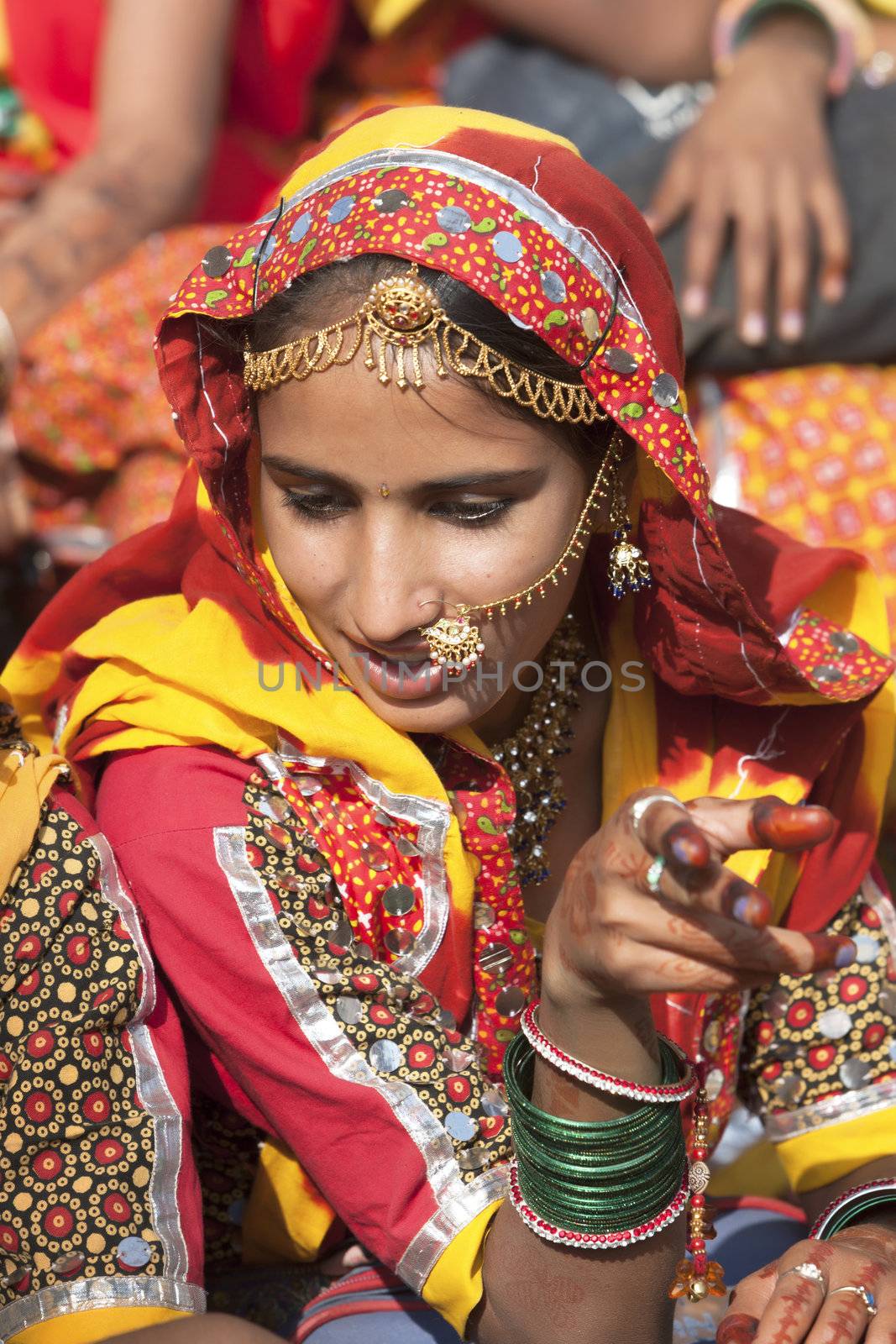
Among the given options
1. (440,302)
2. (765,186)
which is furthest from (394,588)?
(765,186)

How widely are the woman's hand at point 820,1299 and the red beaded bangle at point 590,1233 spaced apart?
0.51ft

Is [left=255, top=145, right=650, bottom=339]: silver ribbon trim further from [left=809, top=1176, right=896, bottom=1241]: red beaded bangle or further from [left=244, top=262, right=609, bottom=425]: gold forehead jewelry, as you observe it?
[left=809, top=1176, right=896, bottom=1241]: red beaded bangle

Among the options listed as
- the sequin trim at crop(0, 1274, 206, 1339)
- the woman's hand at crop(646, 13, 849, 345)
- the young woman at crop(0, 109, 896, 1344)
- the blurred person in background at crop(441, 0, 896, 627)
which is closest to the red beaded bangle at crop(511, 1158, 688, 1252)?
the young woman at crop(0, 109, 896, 1344)

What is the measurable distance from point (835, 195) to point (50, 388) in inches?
72.9

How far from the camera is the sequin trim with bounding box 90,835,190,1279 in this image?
6.08 feet

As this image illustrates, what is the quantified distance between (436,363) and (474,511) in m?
0.20

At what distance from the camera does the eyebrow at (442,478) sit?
186 centimetres

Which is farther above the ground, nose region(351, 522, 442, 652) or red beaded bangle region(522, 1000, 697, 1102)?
nose region(351, 522, 442, 652)

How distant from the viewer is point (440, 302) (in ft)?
5.96

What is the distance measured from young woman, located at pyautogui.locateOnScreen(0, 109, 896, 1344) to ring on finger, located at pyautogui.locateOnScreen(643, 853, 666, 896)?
0.06 ft

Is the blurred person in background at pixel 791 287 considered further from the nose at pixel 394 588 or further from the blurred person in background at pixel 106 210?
the nose at pixel 394 588

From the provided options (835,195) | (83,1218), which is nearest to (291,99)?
(835,195)

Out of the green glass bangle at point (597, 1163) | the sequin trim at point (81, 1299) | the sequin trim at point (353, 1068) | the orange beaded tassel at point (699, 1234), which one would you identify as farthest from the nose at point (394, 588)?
the sequin trim at point (81, 1299)

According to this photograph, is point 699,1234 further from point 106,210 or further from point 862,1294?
point 106,210
